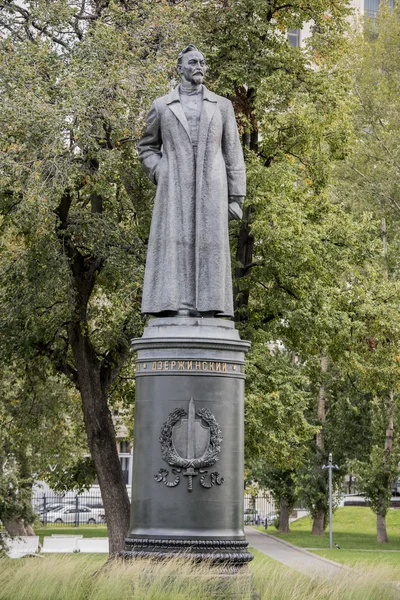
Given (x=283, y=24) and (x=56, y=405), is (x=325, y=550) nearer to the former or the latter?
(x=56, y=405)

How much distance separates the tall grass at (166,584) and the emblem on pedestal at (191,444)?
2.98ft

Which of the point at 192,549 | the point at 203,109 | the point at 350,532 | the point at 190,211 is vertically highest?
the point at 203,109

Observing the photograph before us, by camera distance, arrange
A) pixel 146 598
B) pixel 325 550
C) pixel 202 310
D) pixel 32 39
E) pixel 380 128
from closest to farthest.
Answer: pixel 146 598 < pixel 202 310 < pixel 32 39 < pixel 325 550 < pixel 380 128

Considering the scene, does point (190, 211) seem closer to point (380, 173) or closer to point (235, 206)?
point (235, 206)

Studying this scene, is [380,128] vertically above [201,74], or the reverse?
[380,128]

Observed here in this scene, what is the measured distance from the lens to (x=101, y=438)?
868 inches

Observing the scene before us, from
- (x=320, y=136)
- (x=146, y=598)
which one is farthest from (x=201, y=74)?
(x=320, y=136)

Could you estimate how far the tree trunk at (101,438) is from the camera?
2173 centimetres

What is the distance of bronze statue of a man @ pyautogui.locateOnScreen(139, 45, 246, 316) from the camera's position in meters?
9.98

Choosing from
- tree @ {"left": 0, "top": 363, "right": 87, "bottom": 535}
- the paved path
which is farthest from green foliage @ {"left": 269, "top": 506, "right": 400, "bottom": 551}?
tree @ {"left": 0, "top": 363, "right": 87, "bottom": 535}

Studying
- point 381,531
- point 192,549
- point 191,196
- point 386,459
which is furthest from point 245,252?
point 381,531

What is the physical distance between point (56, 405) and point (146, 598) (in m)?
18.9

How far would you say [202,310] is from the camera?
9.92m

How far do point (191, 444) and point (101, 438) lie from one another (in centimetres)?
1296
